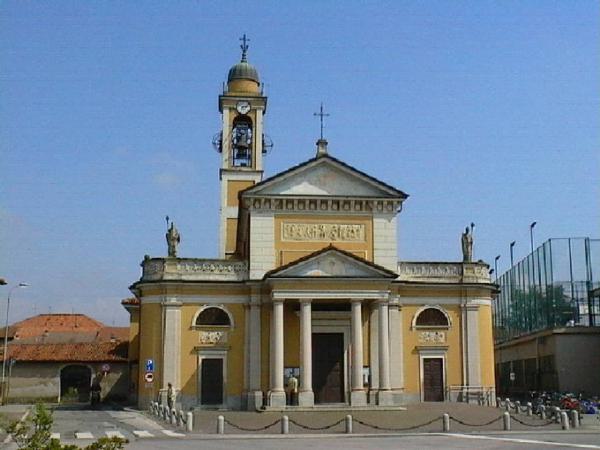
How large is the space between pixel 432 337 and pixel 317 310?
245 inches

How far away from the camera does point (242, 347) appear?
3991 centimetres

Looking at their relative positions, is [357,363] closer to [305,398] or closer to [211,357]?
[305,398]

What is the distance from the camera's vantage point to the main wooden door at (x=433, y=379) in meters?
40.9

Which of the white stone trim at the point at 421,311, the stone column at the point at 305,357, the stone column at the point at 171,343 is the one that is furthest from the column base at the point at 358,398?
the stone column at the point at 171,343

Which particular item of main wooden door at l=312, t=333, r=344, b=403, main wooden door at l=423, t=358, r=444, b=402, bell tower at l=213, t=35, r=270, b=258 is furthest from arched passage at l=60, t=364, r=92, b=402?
main wooden door at l=423, t=358, r=444, b=402

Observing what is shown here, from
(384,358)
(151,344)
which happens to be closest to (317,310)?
(384,358)

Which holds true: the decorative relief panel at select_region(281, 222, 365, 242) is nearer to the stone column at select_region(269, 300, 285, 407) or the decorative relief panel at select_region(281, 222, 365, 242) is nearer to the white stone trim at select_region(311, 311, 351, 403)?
the white stone trim at select_region(311, 311, 351, 403)

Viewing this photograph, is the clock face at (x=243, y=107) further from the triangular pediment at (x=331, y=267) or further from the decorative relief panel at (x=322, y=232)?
the triangular pediment at (x=331, y=267)

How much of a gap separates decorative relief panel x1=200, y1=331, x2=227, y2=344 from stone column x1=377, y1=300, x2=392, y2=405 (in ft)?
25.7

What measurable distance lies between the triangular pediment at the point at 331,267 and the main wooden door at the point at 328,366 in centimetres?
406

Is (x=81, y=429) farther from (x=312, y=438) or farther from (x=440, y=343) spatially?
(x=440, y=343)

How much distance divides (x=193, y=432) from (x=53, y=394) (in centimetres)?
2728

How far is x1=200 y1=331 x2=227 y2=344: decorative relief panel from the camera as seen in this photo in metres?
39.9

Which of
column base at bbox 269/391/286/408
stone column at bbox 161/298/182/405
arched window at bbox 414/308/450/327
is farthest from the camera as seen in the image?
arched window at bbox 414/308/450/327
